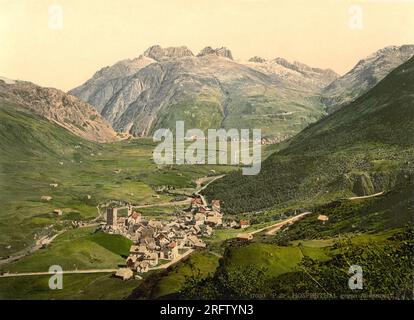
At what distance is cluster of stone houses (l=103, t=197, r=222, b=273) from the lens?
342ft

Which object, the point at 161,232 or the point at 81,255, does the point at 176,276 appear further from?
the point at 161,232

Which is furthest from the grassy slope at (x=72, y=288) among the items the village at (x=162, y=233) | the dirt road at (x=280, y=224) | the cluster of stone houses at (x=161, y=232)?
the dirt road at (x=280, y=224)

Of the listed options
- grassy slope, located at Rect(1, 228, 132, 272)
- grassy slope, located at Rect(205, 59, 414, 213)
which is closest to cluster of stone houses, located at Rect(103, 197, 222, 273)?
grassy slope, located at Rect(1, 228, 132, 272)

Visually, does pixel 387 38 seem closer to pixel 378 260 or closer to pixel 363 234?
pixel 363 234

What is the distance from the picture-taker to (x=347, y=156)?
179 metres

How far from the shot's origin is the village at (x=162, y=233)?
337ft

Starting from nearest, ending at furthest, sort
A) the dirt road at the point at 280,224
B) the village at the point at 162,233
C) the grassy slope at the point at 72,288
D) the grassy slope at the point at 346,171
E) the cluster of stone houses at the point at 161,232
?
the grassy slope at the point at 72,288 < the village at the point at 162,233 < the cluster of stone houses at the point at 161,232 < the dirt road at the point at 280,224 < the grassy slope at the point at 346,171

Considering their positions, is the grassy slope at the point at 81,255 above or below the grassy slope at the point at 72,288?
above

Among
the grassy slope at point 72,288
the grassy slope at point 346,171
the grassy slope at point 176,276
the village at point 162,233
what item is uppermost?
the grassy slope at point 346,171

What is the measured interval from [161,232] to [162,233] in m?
1.92

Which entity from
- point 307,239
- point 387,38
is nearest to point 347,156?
point 387,38

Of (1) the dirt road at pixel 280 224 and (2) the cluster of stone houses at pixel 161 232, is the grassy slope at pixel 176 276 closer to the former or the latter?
(2) the cluster of stone houses at pixel 161 232
